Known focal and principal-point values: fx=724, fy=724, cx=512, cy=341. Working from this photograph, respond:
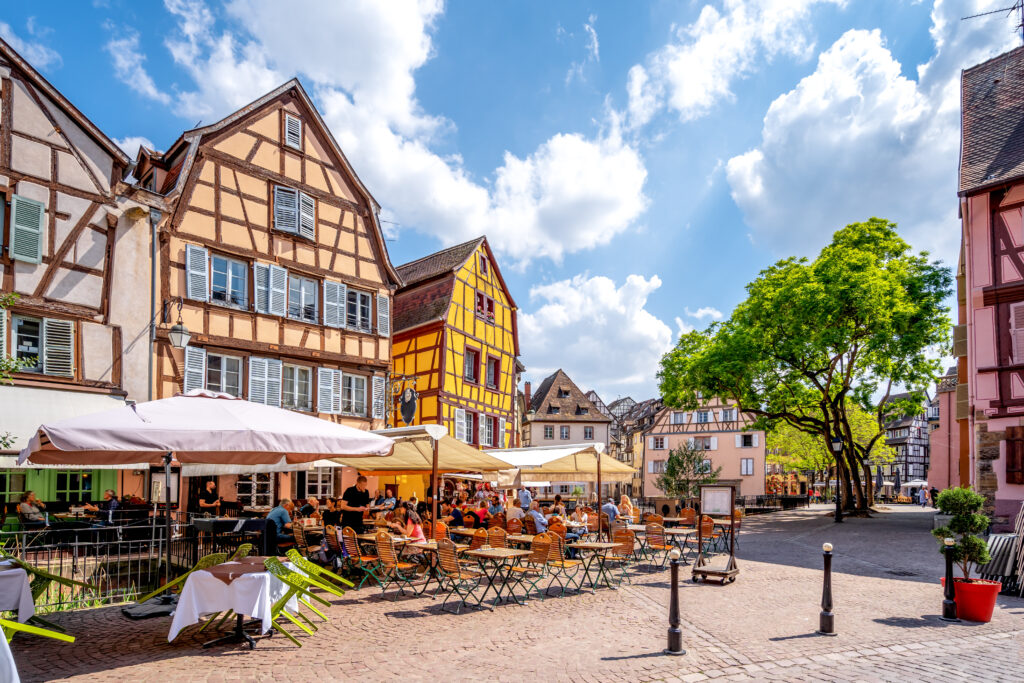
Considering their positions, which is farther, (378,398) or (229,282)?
(378,398)

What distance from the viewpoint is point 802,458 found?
1984 inches

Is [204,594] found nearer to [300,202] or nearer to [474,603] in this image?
[474,603]

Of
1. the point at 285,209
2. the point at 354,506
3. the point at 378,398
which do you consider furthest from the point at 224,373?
the point at 354,506

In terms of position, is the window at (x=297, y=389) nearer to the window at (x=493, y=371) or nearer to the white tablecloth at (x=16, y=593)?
the window at (x=493, y=371)

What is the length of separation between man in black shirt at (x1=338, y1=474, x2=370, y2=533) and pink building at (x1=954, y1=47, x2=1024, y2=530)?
550 inches

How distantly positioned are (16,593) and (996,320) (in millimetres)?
18950

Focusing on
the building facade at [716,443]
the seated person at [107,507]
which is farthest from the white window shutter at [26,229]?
the building facade at [716,443]

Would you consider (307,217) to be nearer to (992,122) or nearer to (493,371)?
(493,371)

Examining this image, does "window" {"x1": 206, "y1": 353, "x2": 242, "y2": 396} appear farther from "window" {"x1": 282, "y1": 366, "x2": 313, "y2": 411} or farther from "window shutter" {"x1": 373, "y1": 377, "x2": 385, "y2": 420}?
"window shutter" {"x1": 373, "y1": 377, "x2": 385, "y2": 420}

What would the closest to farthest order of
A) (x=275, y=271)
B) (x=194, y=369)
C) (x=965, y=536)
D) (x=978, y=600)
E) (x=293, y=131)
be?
(x=978, y=600) → (x=965, y=536) → (x=194, y=369) → (x=275, y=271) → (x=293, y=131)

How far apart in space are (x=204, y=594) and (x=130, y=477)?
10365 millimetres

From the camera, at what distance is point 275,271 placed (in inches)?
747

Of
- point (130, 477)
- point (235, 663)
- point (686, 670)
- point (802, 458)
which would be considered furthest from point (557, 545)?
point (802, 458)

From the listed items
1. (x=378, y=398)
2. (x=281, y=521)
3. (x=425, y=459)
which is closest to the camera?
(x=281, y=521)
